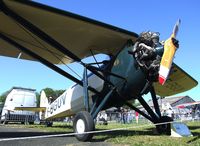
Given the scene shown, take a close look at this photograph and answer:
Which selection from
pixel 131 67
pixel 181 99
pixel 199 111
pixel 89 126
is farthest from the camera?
pixel 181 99

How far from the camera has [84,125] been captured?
30.7 feet

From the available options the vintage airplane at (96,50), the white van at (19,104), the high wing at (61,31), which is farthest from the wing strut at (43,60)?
the white van at (19,104)

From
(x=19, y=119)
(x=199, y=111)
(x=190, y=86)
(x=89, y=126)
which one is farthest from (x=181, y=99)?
(x=89, y=126)

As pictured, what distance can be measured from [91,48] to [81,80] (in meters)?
1.93

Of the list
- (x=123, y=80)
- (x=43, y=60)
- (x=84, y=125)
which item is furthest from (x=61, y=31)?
(x=84, y=125)

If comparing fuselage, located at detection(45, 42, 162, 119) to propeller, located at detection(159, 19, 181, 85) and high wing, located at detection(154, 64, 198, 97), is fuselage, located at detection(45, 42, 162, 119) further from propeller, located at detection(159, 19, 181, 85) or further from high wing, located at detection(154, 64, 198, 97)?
high wing, located at detection(154, 64, 198, 97)

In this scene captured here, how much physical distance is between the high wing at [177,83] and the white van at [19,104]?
14886 millimetres

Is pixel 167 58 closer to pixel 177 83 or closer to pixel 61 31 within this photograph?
pixel 61 31

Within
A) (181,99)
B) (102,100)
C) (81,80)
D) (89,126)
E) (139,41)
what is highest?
(181,99)

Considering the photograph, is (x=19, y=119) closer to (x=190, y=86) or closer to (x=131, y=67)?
(x=190, y=86)

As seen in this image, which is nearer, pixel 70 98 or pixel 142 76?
pixel 142 76

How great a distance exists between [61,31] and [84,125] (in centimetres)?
360

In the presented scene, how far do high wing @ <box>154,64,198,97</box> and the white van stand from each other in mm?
14886

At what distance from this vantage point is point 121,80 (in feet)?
33.2
